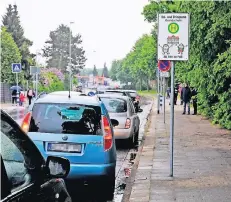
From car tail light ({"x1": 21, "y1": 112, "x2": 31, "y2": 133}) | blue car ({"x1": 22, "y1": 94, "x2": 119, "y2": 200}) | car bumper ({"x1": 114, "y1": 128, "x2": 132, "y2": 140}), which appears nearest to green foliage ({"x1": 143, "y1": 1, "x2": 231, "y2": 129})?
car bumper ({"x1": 114, "y1": 128, "x2": 132, "y2": 140})

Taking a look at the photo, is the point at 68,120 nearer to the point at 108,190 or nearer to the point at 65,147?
the point at 65,147

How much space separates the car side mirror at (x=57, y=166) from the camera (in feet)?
12.4

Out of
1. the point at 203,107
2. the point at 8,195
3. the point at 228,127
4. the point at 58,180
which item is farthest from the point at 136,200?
the point at 203,107

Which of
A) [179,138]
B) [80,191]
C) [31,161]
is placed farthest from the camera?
[179,138]

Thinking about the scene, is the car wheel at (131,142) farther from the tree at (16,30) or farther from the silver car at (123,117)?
the tree at (16,30)

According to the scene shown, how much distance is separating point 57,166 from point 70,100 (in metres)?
4.82

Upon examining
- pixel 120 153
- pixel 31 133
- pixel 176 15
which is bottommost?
pixel 120 153

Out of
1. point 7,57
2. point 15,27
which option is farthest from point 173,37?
point 15,27

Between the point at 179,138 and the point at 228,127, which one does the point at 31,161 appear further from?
the point at 228,127

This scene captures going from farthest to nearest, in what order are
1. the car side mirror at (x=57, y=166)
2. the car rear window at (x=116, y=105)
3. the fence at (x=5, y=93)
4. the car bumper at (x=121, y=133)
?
the fence at (x=5, y=93)
the car rear window at (x=116, y=105)
the car bumper at (x=121, y=133)
the car side mirror at (x=57, y=166)

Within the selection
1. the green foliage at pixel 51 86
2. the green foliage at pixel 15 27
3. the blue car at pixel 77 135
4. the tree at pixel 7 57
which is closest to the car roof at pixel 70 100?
the blue car at pixel 77 135

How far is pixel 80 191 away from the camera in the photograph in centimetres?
877

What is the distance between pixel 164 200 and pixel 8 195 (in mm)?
4720

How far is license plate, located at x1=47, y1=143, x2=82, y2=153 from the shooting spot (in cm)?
815
